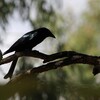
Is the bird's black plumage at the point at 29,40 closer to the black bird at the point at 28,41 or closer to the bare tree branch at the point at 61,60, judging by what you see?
the black bird at the point at 28,41

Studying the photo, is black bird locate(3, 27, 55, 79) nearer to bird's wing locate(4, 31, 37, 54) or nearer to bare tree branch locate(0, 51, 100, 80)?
bird's wing locate(4, 31, 37, 54)

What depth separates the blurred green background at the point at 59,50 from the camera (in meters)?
1.12

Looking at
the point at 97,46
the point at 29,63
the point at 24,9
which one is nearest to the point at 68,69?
the point at 24,9

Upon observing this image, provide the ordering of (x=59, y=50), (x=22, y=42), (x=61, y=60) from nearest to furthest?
1. (x=61, y=60)
2. (x=22, y=42)
3. (x=59, y=50)

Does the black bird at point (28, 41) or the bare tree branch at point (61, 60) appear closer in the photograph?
the bare tree branch at point (61, 60)

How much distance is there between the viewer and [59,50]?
5.61 meters

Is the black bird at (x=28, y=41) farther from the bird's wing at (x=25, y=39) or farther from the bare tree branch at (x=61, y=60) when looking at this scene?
the bare tree branch at (x=61, y=60)

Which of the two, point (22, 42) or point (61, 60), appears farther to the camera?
point (22, 42)

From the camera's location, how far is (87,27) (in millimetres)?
8305

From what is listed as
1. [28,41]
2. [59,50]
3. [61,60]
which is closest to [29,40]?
[28,41]

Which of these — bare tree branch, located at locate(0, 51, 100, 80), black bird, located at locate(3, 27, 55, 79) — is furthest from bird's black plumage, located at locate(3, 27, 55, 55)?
bare tree branch, located at locate(0, 51, 100, 80)

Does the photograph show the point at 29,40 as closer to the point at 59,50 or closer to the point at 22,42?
the point at 22,42

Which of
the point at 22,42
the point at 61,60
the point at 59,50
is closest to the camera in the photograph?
the point at 61,60

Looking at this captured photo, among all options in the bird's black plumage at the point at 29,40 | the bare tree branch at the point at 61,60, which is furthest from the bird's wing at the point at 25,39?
the bare tree branch at the point at 61,60
